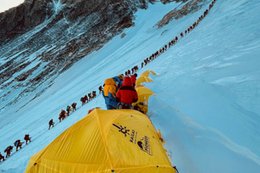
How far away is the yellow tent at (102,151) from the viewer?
15.5 feet

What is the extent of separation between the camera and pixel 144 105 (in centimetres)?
931

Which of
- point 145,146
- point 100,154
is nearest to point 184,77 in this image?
point 145,146

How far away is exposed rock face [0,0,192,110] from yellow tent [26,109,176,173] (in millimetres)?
39959

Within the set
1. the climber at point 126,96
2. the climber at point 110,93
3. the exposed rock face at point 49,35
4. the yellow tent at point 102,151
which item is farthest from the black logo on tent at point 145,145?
the exposed rock face at point 49,35

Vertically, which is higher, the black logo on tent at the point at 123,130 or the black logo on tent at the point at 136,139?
the black logo on tent at the point at 123,130

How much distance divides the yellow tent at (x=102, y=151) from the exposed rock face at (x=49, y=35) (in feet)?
131

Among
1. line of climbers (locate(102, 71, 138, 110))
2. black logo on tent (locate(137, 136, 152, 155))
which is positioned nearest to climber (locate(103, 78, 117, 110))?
line of climbers (locate(102, 71, 138, 110))

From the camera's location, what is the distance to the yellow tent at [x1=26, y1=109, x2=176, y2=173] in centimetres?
472

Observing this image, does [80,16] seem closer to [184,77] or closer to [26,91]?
[26,91]

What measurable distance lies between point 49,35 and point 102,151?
241 ft

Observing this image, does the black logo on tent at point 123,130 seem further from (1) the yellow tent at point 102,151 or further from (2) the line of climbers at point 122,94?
(2) the line of climbers at point 122,94

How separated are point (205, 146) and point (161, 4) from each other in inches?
2595

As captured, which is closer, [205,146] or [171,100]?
[205,146]

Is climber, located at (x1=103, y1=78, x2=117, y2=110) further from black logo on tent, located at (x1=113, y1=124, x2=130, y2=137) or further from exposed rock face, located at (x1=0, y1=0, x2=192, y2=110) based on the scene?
exposed rock face, located at (x1=0, y1=0, x2=192, y2=110)
